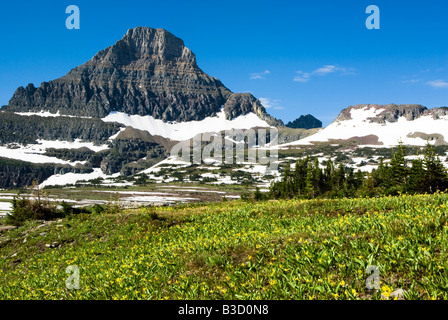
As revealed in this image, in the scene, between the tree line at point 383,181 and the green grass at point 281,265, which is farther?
the tree line at point 383,181

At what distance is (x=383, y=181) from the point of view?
8419cm

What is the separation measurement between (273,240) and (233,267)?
209 cm

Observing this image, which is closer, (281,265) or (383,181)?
(281,265)

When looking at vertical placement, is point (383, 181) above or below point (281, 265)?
below

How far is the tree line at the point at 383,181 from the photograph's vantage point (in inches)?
2432

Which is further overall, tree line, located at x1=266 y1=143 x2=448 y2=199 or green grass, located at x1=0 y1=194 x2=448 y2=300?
tree line, located at x1=266 y1=143 x2=448 y2=199

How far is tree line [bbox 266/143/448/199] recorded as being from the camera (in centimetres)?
6178

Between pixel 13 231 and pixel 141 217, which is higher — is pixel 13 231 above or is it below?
below
